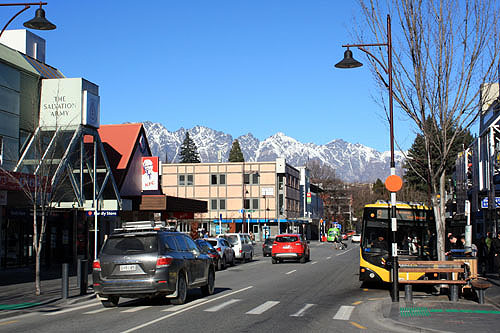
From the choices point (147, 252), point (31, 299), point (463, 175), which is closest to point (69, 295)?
point (31, 299)

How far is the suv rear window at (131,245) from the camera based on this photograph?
542 inches

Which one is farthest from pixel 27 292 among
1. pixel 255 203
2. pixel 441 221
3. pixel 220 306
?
pixel 255 203

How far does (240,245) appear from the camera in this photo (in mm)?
35156

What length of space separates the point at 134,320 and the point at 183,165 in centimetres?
8150

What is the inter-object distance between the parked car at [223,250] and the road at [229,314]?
11.3 metres

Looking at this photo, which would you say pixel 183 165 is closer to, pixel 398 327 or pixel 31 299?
pixel 31 299

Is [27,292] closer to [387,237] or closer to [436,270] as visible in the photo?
[387,237]

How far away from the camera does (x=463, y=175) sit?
31797 mm

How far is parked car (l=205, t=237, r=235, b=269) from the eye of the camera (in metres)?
30.1

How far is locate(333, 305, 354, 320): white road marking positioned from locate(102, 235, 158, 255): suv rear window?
14.3 feet

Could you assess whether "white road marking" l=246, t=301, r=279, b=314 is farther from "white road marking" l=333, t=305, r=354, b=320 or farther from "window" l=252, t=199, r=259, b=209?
"window" l=252, t=199, r=259, b=209

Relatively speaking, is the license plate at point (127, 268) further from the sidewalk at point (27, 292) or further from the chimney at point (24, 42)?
the chimney at point (24, 42)

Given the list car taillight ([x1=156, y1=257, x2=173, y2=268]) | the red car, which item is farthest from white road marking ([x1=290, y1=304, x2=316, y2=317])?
the red car

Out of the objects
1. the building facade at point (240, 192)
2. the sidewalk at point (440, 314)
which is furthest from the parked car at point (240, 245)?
the building facade at point (240, 192)
